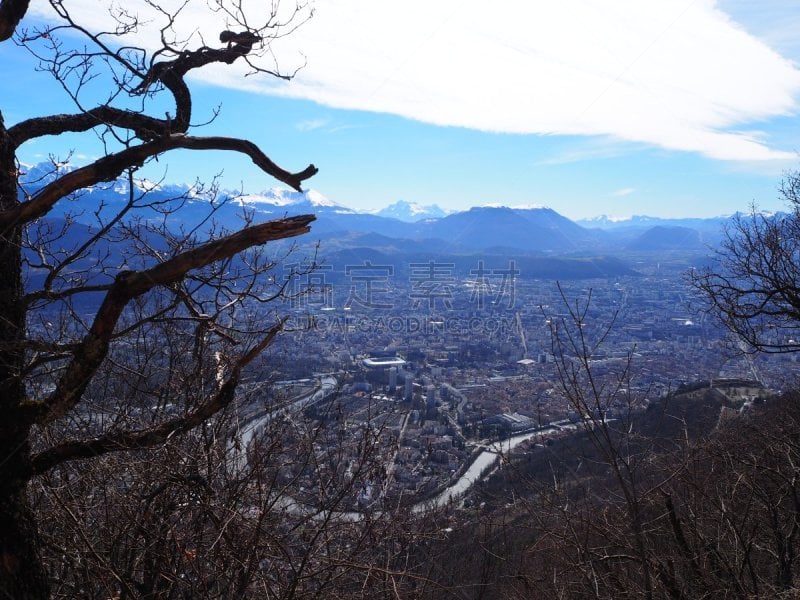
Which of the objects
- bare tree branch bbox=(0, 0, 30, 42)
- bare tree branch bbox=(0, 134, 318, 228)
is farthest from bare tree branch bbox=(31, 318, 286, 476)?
bare tree branch bbox=(0, 0, 30, 42)

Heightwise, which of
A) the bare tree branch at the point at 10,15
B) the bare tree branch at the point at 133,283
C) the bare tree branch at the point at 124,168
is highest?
the bare tree branch at the point at 10,15

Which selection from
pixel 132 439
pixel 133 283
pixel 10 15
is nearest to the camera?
pixel 133 283

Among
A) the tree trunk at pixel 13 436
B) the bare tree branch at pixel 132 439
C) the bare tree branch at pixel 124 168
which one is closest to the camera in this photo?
the tree trunk at pixel 13 436

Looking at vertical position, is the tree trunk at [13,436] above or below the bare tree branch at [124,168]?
below

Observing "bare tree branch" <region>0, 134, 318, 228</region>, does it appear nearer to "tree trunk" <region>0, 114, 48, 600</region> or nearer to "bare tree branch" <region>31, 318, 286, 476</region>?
"tree trunk" <region>0, 114, 48, 600</region>

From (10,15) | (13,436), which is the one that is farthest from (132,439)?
(10,15)

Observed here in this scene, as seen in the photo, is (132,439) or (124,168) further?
(132,439)

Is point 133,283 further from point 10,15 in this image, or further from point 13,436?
point 10,15

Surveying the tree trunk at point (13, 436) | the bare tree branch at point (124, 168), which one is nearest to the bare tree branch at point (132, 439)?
the tree trunk at point (13, 436)

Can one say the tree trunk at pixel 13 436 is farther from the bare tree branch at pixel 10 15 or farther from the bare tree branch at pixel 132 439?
the bare tree branch at pixel 10 15

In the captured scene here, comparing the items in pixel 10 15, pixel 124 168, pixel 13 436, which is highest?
pixel 10 15

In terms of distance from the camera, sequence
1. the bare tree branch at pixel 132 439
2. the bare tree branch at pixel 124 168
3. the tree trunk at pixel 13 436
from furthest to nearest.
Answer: the bare tree branch at pixel 132 439
the bare tree branch at pixel 124 168
the tree trunk at pixel 13 436
